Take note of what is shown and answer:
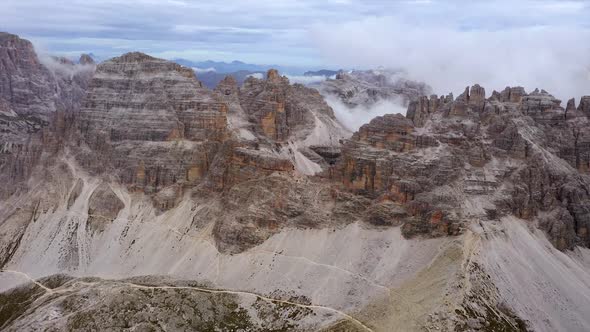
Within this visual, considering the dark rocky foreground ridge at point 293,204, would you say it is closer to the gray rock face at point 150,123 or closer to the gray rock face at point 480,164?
the gray rock face at point 480,164

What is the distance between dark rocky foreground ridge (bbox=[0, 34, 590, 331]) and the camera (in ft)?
410

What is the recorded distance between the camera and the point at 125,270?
148375 millimetres

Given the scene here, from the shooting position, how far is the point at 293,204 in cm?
14875

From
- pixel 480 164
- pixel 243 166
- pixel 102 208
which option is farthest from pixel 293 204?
pixel 102 208

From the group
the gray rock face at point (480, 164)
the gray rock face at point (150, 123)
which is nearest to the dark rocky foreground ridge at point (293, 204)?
the gray rock face at point (480, 164)

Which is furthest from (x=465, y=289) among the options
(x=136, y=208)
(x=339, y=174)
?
(x=136, y=208)

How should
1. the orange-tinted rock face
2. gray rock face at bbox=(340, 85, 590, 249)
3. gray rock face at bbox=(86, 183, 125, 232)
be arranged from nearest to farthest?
gray rock face at bbox=(340, 85, 590, 249)
the orange-tinted rock face
gray rock face at bbox=(86, 183, 125, 232)

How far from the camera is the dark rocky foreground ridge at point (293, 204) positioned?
12494 centimetres

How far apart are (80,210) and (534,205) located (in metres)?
118

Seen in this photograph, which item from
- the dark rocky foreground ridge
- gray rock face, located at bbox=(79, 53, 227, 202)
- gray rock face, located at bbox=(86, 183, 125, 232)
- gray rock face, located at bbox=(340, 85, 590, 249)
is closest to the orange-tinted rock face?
the dark rocky foreground ridge

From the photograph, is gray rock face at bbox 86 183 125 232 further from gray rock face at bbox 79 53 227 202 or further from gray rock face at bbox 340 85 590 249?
gray rock face at bbox 340 85 590 249

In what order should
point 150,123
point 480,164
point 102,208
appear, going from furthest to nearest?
point 150,123 → point 102,208 → point 480,164

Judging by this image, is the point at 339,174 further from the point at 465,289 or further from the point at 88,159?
the point at 88,159

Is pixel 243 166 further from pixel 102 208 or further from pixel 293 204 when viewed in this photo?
pixel 102 208
